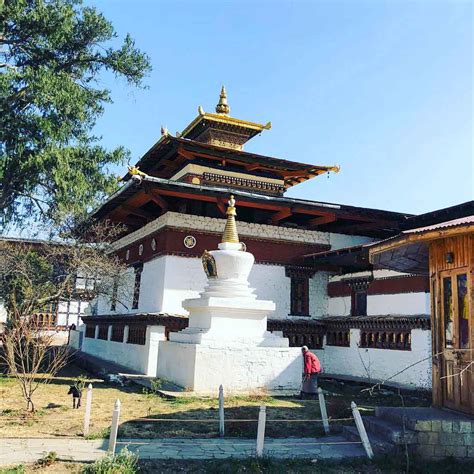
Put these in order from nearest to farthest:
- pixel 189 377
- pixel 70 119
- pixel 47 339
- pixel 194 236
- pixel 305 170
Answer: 1. pixel 47 339
2. pixel 189 377
3. pixel 194 236
4. pixel 70 119
5. pixel 305 170

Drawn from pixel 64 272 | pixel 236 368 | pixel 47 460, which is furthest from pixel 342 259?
pixel 47 460

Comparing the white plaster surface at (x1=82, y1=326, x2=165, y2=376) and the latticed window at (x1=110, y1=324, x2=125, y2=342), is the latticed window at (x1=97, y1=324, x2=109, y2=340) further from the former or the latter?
the latticed window at (x1=110, y1=324, x2=125, y2=342)

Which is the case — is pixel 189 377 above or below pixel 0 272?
below

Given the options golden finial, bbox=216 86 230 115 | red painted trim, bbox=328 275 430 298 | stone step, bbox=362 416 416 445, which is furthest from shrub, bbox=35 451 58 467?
golden finial, bbox=216 86 230 115

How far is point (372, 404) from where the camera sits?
392 inches

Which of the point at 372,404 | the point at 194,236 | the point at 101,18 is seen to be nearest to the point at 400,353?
the point at 372,404

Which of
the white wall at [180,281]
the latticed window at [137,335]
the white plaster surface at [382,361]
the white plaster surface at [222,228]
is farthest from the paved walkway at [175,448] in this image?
the white plaster surface at [222,228]

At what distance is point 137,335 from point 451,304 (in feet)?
34.2

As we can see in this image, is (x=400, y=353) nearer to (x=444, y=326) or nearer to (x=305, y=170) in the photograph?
Result: (x=444, y=326)

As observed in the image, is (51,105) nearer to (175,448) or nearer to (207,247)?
(207,247)

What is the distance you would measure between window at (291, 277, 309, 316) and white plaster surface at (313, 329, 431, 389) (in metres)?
1.34

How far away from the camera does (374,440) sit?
614cm

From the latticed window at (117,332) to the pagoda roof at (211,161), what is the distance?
618 cm

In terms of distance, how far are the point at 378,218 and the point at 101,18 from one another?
11491mm
